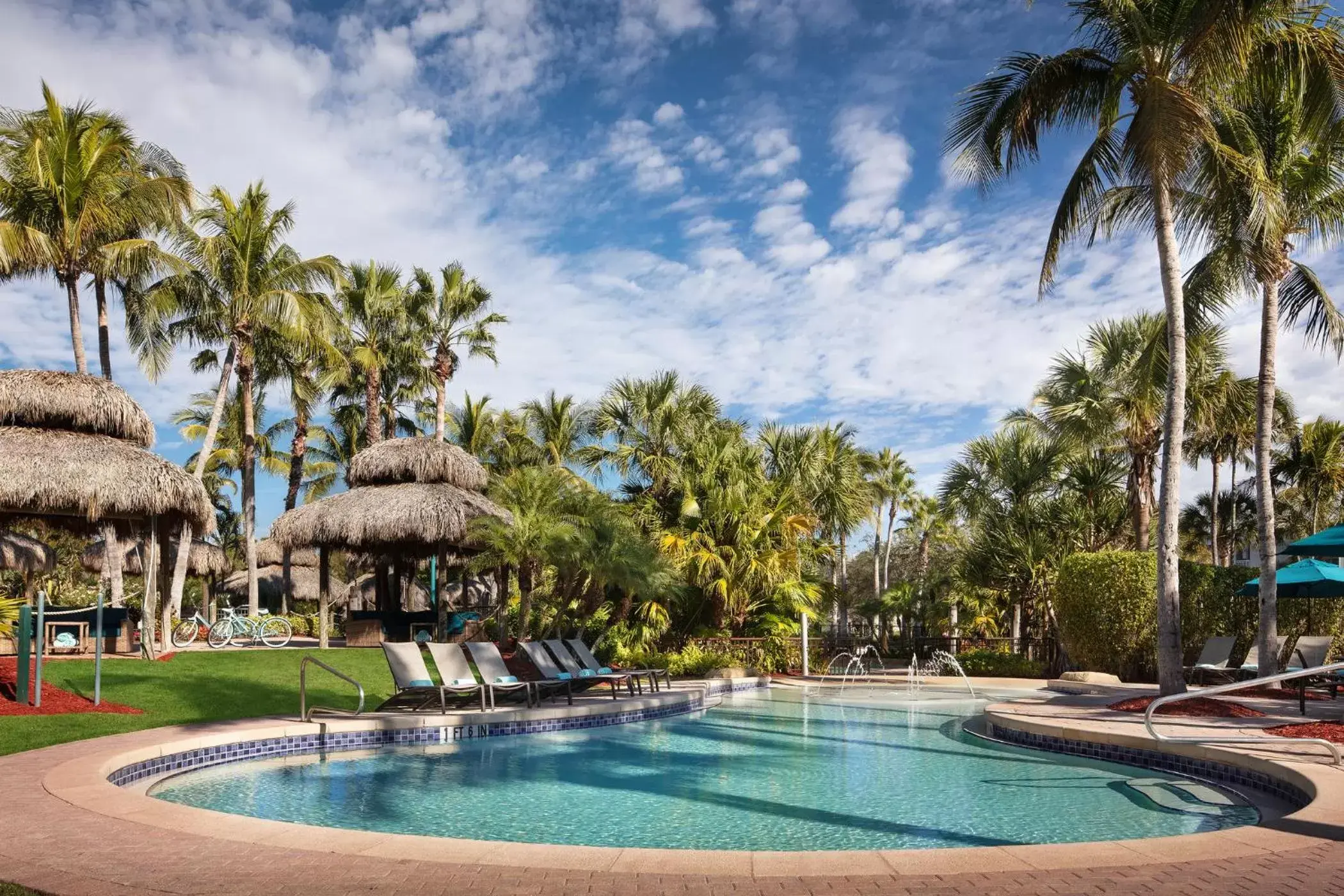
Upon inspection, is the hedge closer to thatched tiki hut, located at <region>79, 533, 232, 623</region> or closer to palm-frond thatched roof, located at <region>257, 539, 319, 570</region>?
thatched tiki hut, located at <region>79, 533, 232, 623</region>

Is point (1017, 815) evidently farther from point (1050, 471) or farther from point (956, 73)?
point (1050, 471)

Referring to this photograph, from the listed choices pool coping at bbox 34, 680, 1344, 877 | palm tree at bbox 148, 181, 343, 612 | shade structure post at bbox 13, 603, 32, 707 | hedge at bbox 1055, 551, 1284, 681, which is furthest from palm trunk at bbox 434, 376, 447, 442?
pool coping at bbox 34, 680, 1344, 877

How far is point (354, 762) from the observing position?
938cm

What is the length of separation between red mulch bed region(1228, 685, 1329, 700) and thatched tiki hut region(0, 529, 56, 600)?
2316 cm

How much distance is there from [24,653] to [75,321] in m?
11.7

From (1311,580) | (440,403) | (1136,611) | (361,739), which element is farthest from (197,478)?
(1311,580)

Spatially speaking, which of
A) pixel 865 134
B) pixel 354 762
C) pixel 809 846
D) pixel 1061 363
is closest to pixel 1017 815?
pixel 809 846

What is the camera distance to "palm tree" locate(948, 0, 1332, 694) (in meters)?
11.1

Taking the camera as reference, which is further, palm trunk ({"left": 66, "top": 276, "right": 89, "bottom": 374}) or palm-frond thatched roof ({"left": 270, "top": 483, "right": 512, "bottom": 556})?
palm-frond thatched roof ({"left": 270, "top": 483, "right": 512, "bottom": 556})

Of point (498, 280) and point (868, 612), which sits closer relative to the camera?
point (868, 612)

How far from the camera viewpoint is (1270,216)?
1175 cm

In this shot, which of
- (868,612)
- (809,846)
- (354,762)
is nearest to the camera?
(809,846)

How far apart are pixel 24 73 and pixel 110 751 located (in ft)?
59.6

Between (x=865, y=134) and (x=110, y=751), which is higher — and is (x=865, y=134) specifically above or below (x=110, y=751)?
above
